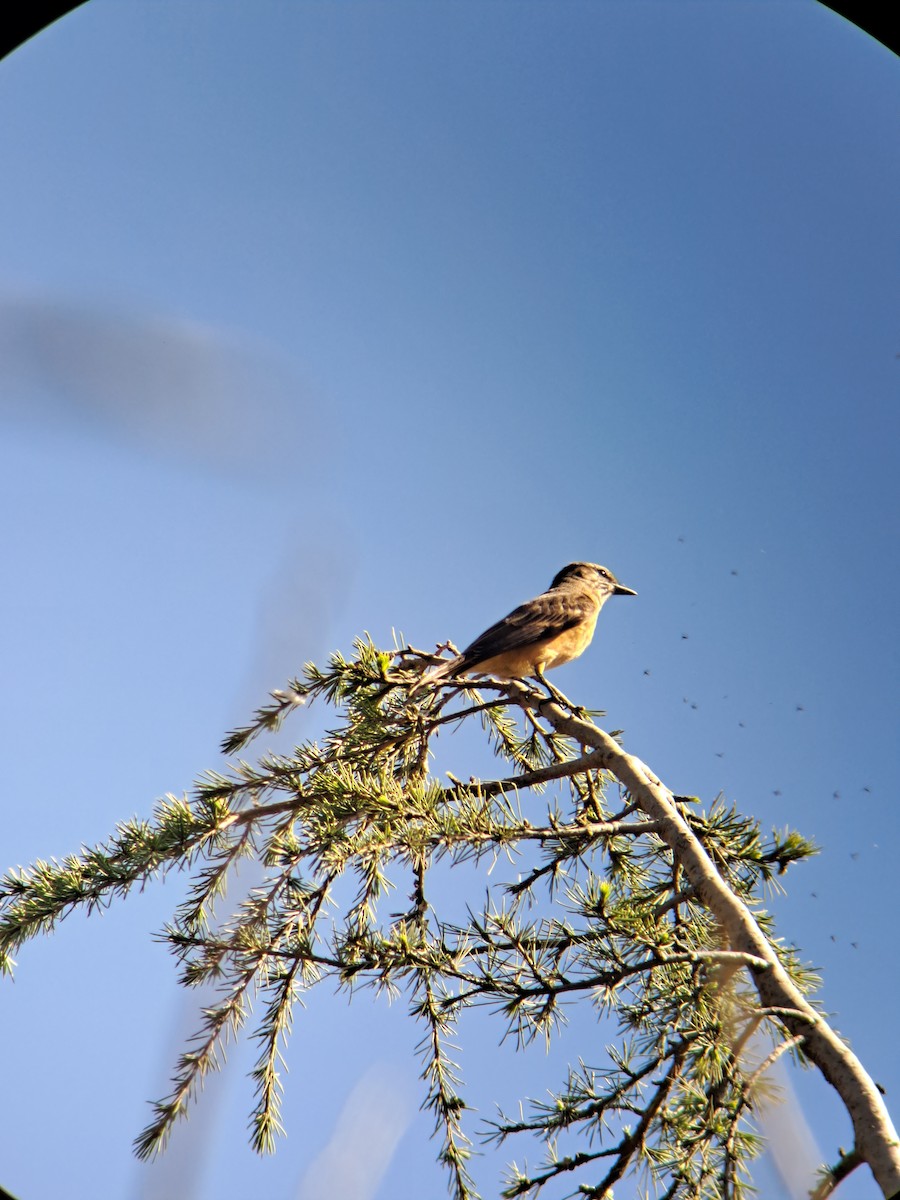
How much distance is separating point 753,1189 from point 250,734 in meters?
2.18

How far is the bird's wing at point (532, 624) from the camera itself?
4789 millimetres

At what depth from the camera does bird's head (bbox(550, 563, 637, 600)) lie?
6504 millimetres

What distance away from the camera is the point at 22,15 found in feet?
9.93

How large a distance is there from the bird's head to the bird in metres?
0.01

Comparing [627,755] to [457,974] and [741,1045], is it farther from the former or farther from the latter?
[741,1045]

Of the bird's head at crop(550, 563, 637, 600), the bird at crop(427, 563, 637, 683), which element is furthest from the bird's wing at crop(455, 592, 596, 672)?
the bird's head at crop(550, 563, 637, 600)

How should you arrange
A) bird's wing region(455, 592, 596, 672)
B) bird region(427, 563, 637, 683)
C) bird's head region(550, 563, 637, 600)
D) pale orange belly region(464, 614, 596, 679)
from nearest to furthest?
bird's wing region(455, 592, 596, 672)
bird region(427, 563, 637, 683)
pale orange belly region(464, 614, 596, 679)
bird's head region(550, 563, 637, 600)

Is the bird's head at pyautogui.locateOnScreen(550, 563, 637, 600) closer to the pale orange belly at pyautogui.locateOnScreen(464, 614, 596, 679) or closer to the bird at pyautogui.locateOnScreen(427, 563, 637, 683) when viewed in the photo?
the bird at pyautogui.locateOnScreen(427, 563, 637, 683)

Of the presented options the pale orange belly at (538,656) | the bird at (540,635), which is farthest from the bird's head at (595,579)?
the pale orange belly at (538,656)

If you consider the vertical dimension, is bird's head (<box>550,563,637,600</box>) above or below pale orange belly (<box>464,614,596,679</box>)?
above

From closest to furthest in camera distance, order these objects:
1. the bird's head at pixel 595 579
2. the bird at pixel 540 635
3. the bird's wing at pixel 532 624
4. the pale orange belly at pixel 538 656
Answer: the bird's wing at pixel 532 624
the bird at pixel 540 635
the pale orange belly at pixel 538 656
the bird's head at pixel 595 579

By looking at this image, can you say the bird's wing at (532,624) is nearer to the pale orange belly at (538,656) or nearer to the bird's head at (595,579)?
the pale orange belly at (538,656)

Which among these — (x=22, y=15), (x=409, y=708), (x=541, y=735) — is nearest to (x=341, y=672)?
(x=409, y=708)

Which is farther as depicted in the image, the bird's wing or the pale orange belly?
the pale orange belly
